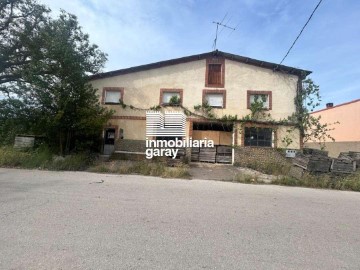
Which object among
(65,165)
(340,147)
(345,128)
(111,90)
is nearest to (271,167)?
(65,165)

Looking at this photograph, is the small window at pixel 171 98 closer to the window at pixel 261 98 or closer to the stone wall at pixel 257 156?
the window at pixel 261 98

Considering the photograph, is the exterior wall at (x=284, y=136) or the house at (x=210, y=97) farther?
the house at (x=210, y=97)

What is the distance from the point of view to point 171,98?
17266 millimetres

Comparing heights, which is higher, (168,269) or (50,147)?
(50,147)

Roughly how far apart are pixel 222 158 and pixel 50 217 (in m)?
13.1

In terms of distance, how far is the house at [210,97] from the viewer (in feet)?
55.5

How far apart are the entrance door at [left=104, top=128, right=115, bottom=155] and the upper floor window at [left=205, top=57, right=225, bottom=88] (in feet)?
23.1

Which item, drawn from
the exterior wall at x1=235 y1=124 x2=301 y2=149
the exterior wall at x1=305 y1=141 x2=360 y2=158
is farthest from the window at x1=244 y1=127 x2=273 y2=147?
the exterior wall at x1=305 y1=141 x2=360 y2=158

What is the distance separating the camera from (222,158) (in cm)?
1678

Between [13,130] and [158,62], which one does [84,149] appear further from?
[158,62]

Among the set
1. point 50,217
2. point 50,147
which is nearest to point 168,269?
point 50,217

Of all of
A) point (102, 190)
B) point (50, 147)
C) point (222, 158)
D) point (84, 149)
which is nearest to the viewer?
point (102, 190)

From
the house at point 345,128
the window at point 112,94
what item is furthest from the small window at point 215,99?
the house at point 345,128

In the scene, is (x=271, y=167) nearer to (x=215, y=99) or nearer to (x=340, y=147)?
(x=215, y=99)
